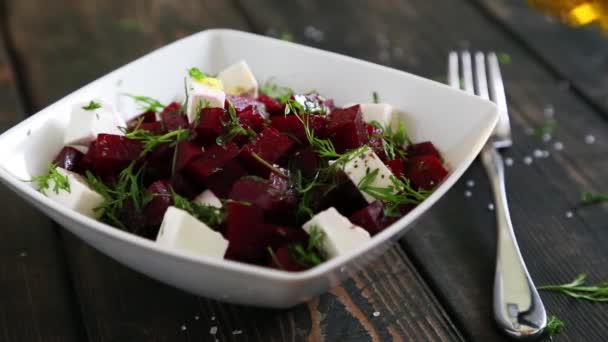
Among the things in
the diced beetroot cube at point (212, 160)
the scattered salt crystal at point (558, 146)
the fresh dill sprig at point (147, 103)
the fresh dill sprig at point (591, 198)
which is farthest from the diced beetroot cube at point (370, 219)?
the scattered salt crystal at point (558, 146)

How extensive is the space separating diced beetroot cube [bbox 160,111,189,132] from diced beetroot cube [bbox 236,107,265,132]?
0.11 m

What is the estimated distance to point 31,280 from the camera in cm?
140

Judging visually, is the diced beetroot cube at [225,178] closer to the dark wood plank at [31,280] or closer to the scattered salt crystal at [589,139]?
the dark wood plank at [31,280]

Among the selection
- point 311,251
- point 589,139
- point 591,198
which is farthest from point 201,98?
point 589,139

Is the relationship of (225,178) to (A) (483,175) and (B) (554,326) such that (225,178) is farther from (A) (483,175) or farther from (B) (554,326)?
(A) (483,175)

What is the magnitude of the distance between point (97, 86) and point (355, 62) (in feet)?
1.94

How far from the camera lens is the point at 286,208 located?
122 centimetres

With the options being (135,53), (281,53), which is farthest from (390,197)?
(135,53)

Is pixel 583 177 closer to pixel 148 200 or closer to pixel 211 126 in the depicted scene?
pixel 211 126

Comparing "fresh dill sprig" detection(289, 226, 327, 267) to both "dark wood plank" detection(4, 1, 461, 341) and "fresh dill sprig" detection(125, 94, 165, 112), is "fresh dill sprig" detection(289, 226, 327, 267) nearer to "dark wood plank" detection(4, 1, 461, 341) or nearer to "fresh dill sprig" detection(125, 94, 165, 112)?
"dark wood plank" detection(4, 1, 461, 341)

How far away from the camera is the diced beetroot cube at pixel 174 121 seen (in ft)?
4.48

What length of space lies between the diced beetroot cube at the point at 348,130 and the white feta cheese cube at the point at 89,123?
446 mm

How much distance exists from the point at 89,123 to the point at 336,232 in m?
0.57

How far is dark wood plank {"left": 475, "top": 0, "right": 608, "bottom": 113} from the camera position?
7.14ft
